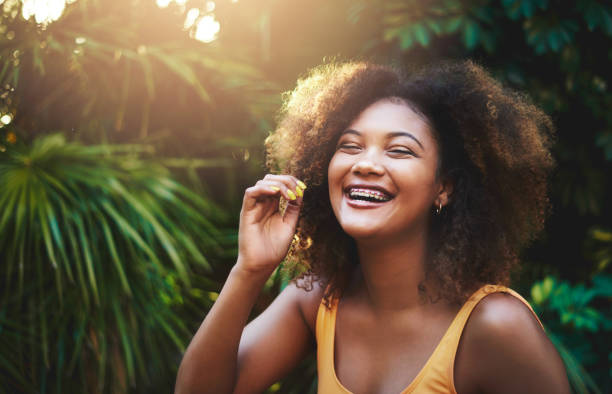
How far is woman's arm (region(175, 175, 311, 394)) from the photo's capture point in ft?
5.44

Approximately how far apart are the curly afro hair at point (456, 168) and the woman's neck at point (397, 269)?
0.13 ft

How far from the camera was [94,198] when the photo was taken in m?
2.58

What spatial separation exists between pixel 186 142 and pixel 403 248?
1771 millimetres

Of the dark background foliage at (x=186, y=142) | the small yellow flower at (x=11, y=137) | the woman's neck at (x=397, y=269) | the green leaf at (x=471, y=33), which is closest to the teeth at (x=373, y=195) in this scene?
the woman's neck at (x=397, y=269)

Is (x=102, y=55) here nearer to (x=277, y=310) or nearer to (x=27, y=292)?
(x=27, y=292)

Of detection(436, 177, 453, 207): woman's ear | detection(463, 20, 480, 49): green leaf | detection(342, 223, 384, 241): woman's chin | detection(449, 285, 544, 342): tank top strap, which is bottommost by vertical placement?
detection(449, 285, 544, 342): tank top strap

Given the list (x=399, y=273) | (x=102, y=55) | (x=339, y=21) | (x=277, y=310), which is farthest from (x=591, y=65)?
(x=102, y=55)

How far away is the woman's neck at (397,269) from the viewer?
1688 millimetres

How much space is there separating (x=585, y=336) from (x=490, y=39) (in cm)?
164

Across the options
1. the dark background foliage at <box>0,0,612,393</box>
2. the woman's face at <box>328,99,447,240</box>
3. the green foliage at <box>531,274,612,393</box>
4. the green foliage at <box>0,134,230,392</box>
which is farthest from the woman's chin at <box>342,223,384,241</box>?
the green foliage at <box>531,274,612,393</box>

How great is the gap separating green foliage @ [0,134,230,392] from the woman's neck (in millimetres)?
1128

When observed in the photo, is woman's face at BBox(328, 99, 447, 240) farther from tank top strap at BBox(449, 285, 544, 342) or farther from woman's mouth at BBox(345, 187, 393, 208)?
tank top strap at BBox(449, 285, 544, 342)

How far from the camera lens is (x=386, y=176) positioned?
1.58 m

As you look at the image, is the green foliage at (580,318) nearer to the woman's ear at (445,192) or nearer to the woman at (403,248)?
the woman at (403,248)
